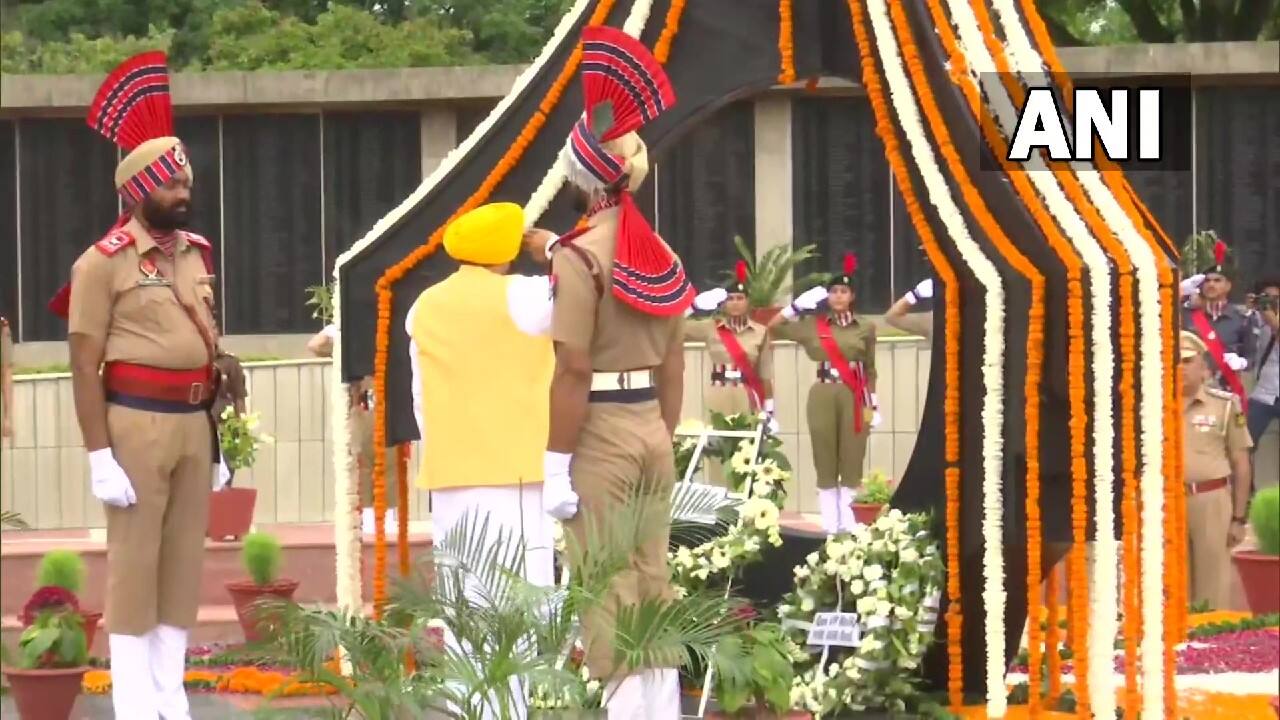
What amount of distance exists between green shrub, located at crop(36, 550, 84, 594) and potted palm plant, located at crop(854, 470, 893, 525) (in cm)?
468

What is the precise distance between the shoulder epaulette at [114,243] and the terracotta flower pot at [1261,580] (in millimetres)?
5505

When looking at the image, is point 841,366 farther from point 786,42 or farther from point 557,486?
point 557,486

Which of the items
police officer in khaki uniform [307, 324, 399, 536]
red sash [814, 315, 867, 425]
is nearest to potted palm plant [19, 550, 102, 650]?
police officer in khaki uniform [307, 324, 399, 536]

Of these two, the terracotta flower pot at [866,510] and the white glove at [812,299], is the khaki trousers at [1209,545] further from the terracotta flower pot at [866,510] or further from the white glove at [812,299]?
the white glove at [812,299]

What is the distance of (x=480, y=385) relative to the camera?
24.2 feet

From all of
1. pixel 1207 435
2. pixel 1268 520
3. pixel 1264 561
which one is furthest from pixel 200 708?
pixel 1207 435

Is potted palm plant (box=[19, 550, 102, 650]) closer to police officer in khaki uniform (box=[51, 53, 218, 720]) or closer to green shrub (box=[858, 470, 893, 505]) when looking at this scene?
police officer in khaki uniform (box=[51, 53, 218, 720])

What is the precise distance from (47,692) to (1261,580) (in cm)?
536

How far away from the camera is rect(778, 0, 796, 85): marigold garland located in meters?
8.46

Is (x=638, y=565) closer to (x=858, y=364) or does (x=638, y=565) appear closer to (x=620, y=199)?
(x=620, y=199)

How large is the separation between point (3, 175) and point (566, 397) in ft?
40.5

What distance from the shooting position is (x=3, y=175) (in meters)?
18.4

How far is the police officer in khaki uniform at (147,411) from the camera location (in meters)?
7.58

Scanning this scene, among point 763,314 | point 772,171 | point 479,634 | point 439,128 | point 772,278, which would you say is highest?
point 439,128
